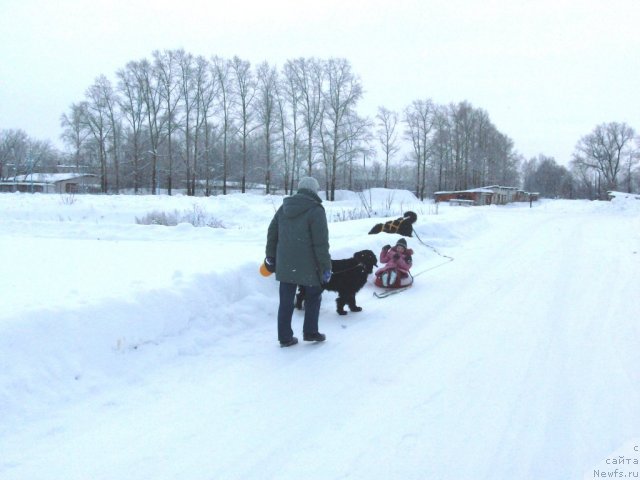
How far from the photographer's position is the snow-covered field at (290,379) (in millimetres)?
3033

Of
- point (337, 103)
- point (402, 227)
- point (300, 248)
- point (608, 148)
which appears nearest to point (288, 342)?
point (300, 248)

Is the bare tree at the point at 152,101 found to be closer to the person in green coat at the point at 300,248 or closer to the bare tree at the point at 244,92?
the bare tree at the point at 244,92

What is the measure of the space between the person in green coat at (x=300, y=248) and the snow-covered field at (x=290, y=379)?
49 centimetres

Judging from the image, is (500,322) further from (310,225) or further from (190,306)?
(190,306)

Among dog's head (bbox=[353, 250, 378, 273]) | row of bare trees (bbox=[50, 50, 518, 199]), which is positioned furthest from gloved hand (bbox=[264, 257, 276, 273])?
row of bare trees (bbox=[50, 50, 518, 199])

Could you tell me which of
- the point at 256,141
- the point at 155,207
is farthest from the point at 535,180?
the point at 155,207

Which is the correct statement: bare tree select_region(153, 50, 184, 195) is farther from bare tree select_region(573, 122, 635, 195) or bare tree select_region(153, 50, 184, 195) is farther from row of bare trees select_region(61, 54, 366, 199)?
bare tree select_region(573, 122, 635, 195)

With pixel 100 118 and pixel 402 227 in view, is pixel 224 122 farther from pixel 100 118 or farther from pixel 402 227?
pixel 402 227

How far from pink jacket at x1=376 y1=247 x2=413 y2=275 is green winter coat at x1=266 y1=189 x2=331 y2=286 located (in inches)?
126

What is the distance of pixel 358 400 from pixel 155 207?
18013 millimetres

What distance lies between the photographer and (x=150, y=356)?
15.3 ft

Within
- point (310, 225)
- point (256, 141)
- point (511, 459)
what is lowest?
point (511, 459)

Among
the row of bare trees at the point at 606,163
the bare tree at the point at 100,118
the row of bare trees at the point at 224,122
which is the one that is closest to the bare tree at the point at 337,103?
the row of bare trees at the point at 224,122

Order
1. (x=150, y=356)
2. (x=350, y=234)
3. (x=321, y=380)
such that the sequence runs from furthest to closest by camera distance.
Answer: (x=350, y=234) < (x=150, y=356) < (x=321, y=380)
